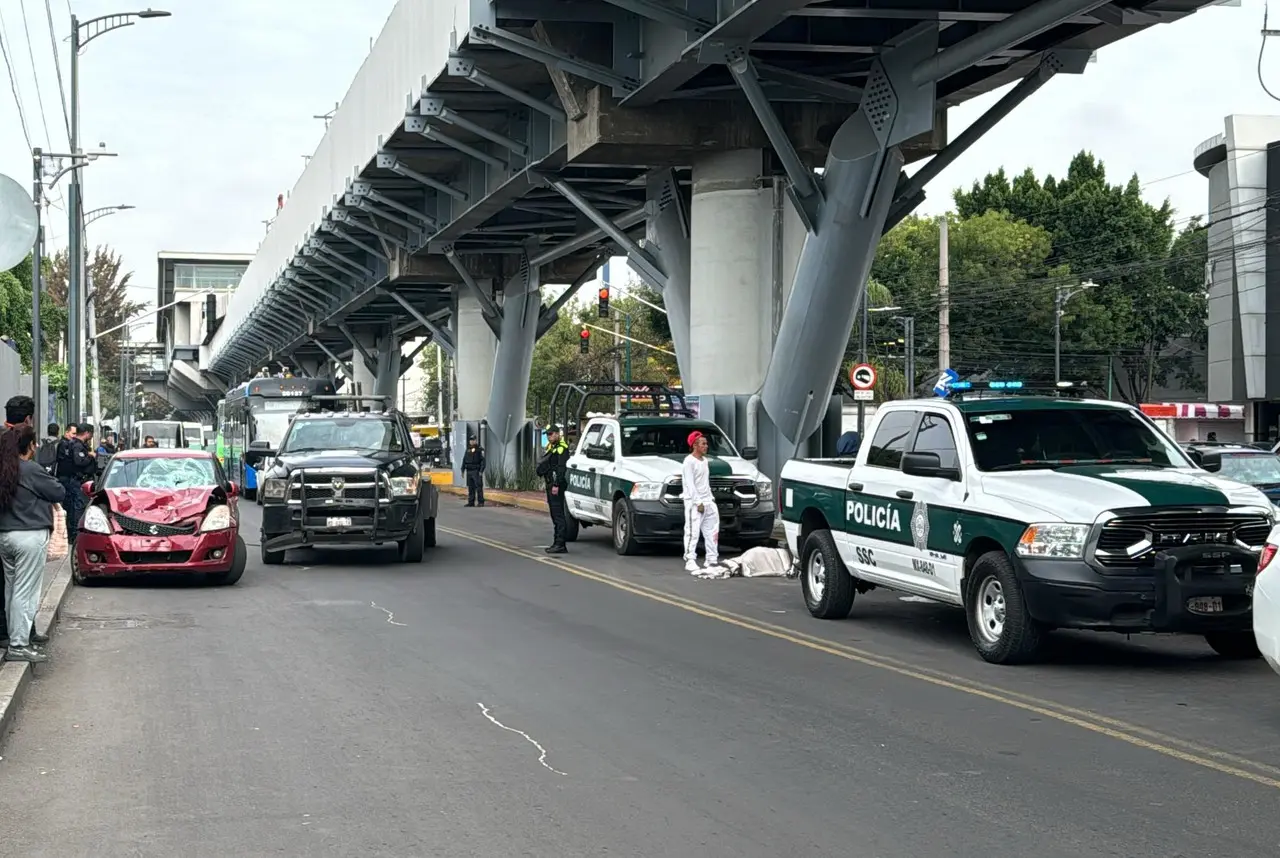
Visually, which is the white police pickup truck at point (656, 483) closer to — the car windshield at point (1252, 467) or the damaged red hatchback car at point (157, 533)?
the damaged red hatchback car at point (157, 533)

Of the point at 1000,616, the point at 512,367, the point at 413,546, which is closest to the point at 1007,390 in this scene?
the point at 1000,616

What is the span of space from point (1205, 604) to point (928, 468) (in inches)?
92.3

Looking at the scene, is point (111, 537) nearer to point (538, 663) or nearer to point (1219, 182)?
point (538, 663)

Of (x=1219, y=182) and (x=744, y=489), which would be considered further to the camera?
(x=1219, y=182)

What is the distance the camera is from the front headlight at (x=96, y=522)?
59.4ft

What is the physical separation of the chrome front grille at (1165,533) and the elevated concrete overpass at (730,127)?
9504 millimetres

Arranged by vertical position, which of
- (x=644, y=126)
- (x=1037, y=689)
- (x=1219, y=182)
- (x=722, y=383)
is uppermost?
(x=1219, y=182)

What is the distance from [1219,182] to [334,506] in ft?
158

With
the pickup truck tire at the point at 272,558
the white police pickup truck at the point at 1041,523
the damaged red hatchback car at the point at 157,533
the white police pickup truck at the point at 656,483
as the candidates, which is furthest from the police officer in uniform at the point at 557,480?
the white police pickup truck at the point at 1041,523

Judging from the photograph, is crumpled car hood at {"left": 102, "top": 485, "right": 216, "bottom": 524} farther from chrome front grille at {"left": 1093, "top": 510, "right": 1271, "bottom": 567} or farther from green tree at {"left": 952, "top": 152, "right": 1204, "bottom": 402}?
green tree at {"left": 952, "top": 152, "right": 1204, "bottom": 402}

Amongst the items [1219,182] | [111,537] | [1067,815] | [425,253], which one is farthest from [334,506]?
[1219,182]

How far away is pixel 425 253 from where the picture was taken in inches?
1858

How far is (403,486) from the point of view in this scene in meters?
21.0

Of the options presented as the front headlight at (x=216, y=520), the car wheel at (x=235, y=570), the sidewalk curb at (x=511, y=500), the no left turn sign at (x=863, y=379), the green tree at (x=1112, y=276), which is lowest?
A: the sidewalk curb at (x=511, y=500)
